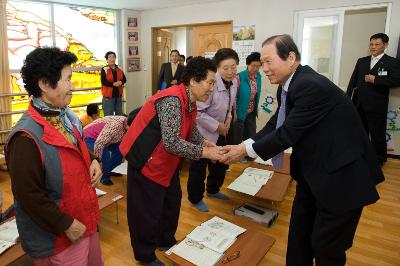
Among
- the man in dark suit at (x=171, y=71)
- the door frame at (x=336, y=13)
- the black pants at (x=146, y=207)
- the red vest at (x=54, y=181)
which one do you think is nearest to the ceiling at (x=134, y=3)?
the man in dark suit at (x=171, y=71)

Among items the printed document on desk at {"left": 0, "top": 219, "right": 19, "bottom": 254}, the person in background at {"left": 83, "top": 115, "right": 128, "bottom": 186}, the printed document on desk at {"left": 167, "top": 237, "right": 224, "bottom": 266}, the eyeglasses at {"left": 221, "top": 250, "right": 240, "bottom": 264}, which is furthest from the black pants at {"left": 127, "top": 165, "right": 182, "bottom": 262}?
the person in background at {"left": 83, "top": 115, "right": 128, "bottom": 186}

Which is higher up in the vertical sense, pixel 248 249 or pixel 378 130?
pixel 378 130

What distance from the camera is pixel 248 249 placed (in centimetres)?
191

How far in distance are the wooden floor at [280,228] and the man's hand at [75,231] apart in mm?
1081

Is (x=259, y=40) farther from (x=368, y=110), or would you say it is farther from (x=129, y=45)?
(x=129, y=45)

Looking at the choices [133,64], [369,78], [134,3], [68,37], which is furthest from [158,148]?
[133,64]

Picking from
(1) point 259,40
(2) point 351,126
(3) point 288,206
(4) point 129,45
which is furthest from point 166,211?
(4) point 129,45

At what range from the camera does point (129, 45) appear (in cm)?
665

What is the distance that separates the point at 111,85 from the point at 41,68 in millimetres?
4805

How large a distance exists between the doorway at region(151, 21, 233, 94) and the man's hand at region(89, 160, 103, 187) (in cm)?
461

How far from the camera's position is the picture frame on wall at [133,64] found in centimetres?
673

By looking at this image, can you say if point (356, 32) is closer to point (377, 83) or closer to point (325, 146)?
point (377, 83)

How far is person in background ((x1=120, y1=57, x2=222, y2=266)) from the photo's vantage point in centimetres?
169

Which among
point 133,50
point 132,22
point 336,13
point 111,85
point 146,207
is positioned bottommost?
point 146,207
